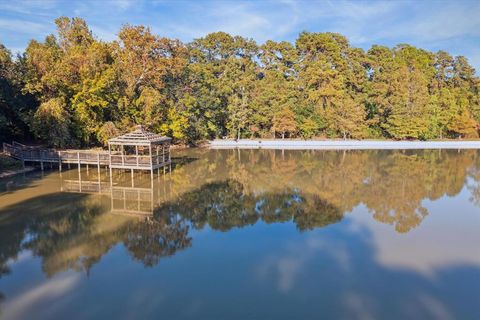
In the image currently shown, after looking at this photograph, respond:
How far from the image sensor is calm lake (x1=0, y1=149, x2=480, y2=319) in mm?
7664

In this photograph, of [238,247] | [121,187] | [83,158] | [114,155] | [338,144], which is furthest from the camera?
[338,144]

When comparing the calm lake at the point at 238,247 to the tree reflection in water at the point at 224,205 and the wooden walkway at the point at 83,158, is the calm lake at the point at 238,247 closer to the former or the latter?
the tree reflection in water at the point at 224,205

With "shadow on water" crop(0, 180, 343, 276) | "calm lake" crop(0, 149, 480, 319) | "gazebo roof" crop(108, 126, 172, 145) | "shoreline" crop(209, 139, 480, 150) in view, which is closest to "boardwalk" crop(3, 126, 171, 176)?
"gazebo roof" crop(108, 126, 172, 145)

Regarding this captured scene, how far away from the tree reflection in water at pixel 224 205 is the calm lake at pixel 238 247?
0.08 metres

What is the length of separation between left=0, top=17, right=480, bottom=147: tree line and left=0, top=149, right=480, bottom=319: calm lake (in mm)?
6410

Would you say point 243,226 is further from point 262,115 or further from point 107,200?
point 262,115

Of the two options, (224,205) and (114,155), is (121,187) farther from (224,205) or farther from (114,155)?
(224,205)

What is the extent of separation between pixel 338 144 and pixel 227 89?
1308 cm

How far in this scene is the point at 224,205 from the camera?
15.5 m

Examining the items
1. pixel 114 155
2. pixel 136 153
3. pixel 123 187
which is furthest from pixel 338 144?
pixel 123 187

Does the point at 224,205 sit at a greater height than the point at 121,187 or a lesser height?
lesser

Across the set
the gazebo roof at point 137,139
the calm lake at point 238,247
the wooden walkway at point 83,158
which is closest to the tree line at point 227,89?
the wooden walkway at point 83,158

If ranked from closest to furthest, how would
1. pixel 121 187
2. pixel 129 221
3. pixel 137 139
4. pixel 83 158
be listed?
pixel 129 221
pixel 121 187
pixel 137 139
pixel 83 158

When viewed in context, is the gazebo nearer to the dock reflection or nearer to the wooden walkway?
the wooden walkway
